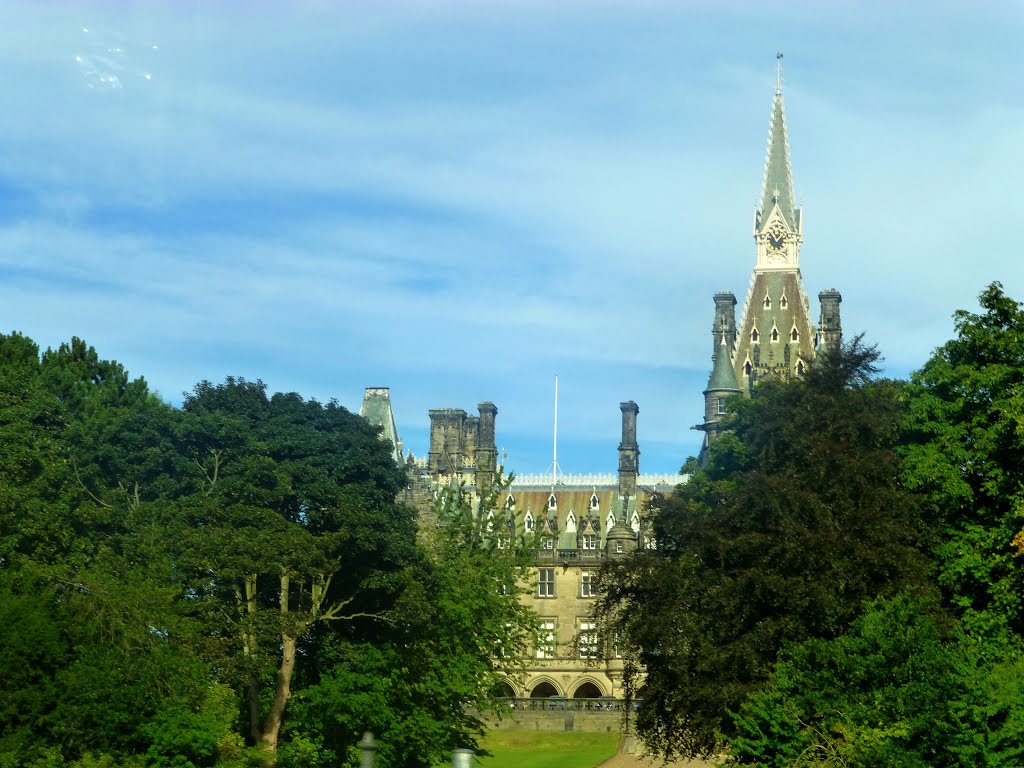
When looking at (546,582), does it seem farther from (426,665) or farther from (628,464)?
(426,665)

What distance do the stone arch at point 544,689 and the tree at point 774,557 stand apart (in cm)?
5365

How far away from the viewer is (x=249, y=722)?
50500 millimetres

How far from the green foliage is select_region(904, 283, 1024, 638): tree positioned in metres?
2.67

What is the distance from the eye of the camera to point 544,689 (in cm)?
10094

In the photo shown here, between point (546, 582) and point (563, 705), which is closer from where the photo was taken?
point (563, 705)

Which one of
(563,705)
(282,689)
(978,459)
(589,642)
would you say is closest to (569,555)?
(563,705)

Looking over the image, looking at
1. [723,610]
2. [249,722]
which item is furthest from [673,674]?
[249,722]

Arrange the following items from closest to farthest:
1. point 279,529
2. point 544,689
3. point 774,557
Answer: point 774,557, point 279,529, point 544,689

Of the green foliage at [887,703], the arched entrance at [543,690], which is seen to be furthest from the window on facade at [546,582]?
the green foliage at [887,703]

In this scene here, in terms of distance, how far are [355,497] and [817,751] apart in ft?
55.4

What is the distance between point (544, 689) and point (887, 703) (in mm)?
64961

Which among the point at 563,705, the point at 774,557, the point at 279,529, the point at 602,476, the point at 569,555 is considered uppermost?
the point at 602,476

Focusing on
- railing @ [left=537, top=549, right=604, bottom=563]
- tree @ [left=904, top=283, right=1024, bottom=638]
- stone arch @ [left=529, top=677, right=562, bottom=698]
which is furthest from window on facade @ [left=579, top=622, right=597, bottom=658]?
tree @ [left=904, top=283, right=1024, bottom=638]

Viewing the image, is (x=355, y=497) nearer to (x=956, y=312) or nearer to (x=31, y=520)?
(x=31, y=520)
